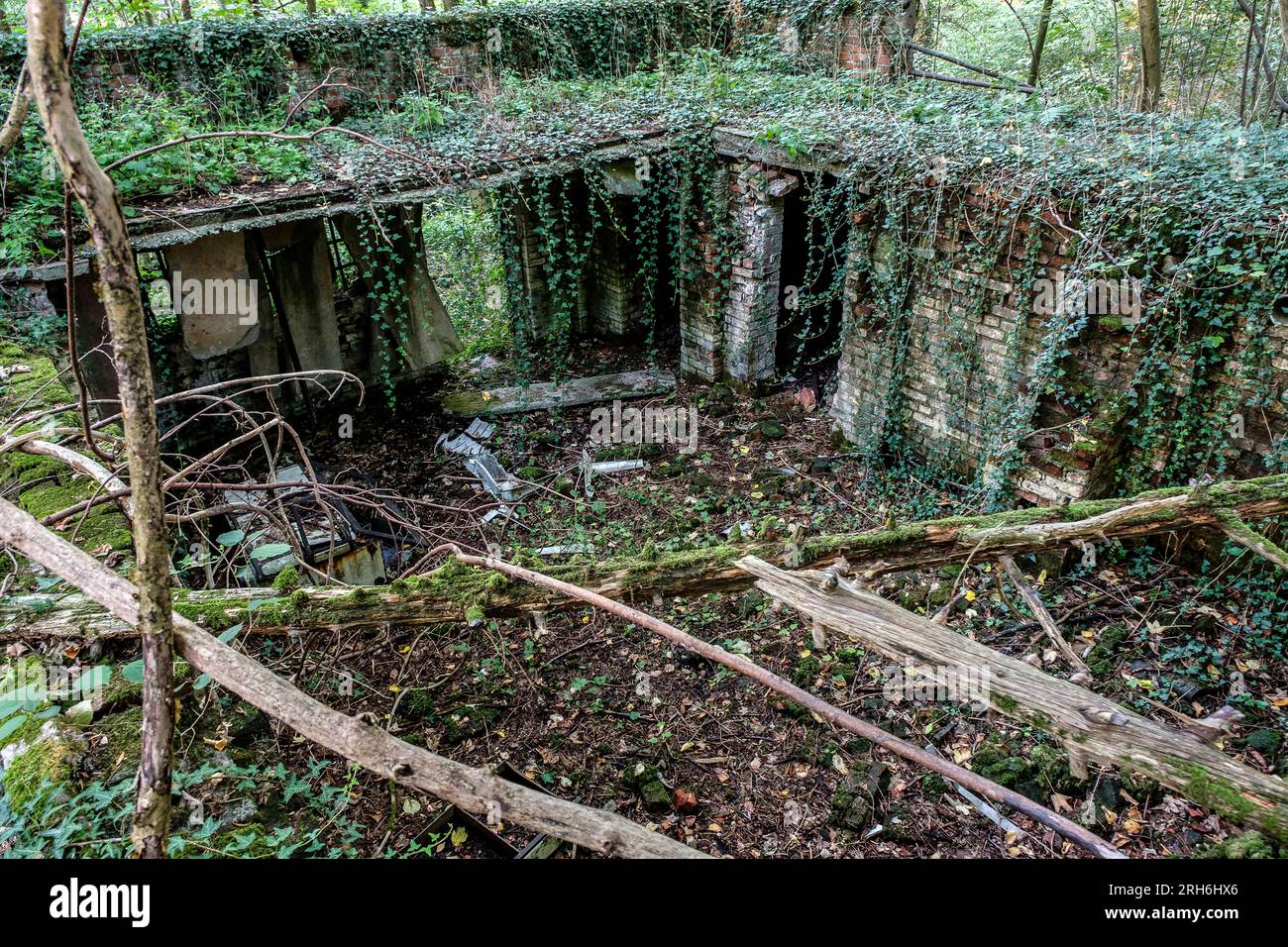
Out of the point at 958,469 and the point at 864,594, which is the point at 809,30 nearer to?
the point at 958,469

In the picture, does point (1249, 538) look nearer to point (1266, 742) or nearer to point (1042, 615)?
point (1042, 615)

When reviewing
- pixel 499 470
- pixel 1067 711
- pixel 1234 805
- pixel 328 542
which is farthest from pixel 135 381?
pixel 499 470

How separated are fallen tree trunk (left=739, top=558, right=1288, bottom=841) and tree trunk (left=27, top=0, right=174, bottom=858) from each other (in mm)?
1904

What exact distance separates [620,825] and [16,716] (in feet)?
7.21

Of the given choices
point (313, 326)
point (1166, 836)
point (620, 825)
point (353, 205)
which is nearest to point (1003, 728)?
point (1166, 836)

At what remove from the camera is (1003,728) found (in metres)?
4.90

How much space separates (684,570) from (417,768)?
1.87m

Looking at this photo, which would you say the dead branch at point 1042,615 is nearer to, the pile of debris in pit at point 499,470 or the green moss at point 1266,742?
the green moss at point 1266,742

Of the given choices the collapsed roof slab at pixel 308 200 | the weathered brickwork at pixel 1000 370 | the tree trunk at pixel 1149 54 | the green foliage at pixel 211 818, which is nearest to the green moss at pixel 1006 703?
the green foliage at pixel 211 818

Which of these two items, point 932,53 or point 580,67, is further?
point 580,67

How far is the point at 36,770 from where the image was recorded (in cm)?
276

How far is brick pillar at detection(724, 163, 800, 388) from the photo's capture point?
312 inches

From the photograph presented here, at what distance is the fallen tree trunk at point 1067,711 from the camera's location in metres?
1.96

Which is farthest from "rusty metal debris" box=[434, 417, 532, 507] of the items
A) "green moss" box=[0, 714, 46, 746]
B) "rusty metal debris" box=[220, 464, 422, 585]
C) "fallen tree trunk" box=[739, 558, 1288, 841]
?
"fallen tree trunk" box=[739, 558, 1288, 841]
